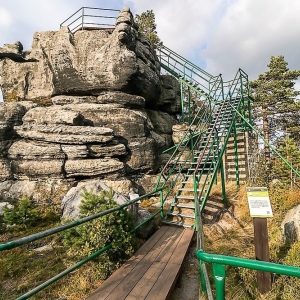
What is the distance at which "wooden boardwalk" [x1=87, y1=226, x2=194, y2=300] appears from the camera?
319 centimetres

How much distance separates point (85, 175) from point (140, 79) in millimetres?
6608

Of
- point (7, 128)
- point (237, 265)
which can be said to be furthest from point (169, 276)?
point (7, 128)

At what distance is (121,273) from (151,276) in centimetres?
50

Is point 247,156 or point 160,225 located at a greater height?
point 247,156

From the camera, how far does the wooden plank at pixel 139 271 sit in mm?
3215

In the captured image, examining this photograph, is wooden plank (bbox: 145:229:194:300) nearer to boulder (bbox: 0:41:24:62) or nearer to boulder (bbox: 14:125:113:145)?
boulder (bbox: 14:125:113:145)

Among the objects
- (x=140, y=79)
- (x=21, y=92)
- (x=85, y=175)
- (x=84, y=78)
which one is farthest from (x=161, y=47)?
(x=85, y=175)

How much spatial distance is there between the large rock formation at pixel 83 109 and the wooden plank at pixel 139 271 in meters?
5.84

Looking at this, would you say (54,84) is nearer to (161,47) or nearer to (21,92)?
(21,92)

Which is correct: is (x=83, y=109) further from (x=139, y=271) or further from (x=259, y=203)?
(x=259, y=203)

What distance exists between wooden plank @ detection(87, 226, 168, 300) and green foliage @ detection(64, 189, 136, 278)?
173mm

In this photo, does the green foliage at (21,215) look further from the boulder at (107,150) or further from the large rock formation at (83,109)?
the boulder at (107,150)

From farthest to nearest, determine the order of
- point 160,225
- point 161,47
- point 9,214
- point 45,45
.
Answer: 1. point 161,47
2. point 45,45
3. point 9,214
4. point 160,225

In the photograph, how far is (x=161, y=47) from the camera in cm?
1842
